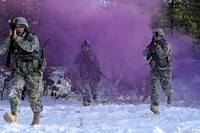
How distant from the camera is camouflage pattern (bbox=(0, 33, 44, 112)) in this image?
22.7 ft

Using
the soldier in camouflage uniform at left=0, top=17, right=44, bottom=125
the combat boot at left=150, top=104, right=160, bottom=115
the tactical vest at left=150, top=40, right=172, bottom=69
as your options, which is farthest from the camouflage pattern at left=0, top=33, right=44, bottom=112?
the tactical vest at left=150, top=40, right=172, bottom=69

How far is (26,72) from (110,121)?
69.7 inches

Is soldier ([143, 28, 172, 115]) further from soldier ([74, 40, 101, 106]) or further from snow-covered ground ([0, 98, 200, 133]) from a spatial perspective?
soldier ([74, 40, 101, 106])

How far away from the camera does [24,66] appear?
708 cm

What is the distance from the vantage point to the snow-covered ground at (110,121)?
5977mm

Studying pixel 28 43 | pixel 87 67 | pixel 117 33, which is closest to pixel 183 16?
pixel 117 33

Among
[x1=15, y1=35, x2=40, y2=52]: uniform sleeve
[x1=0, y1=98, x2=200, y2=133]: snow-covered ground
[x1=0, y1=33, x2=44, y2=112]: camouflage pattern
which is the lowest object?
[x1=0, y1=98, x2=200, y2=133]: snow-covered ground

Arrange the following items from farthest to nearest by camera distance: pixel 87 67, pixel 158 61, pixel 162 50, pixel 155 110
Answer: pixel 87 67
pixel 158 61
pixel 162 50
pixel 155 110

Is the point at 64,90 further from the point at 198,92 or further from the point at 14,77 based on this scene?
the point at 14,77

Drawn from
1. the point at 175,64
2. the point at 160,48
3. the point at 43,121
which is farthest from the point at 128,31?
the point at 43,121

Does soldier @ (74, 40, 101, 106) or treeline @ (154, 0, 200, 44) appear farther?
treeline @ (154, 0, 200, 44)

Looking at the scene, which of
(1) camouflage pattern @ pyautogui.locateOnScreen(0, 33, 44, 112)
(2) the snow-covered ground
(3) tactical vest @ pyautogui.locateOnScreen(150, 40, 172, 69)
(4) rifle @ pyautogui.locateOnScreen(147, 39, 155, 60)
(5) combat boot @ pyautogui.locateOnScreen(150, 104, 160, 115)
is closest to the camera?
(2) the snow-covered ground

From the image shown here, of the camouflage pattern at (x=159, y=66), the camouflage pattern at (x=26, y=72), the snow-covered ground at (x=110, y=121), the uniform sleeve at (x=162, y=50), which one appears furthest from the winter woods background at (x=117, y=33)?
the camouflage pattern at (x=26, y=72)

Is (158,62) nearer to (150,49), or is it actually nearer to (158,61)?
(158,61)
